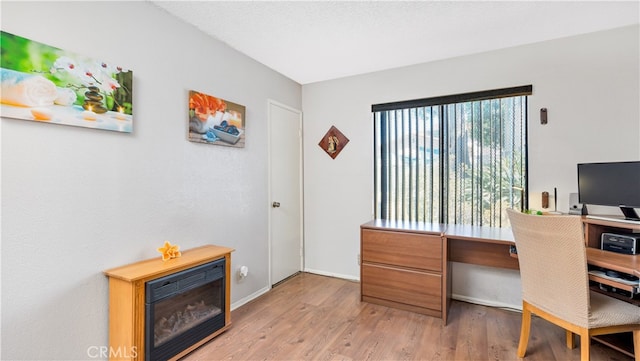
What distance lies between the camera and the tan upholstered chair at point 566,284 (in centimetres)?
164

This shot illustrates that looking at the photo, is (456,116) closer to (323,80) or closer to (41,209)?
(323,80)

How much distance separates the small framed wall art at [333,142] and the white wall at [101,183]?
1.31 m

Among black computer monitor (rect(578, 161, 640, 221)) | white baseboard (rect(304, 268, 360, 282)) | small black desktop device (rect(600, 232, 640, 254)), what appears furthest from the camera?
white baseboard (rect(304, 268, 360, 282))

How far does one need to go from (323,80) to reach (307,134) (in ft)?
2.38

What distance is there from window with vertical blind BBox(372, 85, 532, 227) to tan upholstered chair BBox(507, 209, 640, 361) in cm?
110

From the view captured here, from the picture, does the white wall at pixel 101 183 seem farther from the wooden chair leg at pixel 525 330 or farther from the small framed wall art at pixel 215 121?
the wooden chair leg at pixel 525 330

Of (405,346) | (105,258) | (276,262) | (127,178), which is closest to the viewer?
(105,258)

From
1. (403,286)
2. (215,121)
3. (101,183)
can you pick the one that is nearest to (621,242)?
(403,286)

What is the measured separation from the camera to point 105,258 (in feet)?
6.01

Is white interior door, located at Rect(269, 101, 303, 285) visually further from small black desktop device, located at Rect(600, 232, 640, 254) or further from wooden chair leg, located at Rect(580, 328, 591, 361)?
small black desktop device, located at Rect(600, 232, 640, 254)

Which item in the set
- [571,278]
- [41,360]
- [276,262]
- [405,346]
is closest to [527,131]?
[571,278]

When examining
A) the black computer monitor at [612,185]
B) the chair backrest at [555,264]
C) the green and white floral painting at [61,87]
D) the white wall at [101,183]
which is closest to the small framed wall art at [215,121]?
the white wall at [101,183]

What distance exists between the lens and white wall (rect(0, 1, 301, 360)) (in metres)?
1.50

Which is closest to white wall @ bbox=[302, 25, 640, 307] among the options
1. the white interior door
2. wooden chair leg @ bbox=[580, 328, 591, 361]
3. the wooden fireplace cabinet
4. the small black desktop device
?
the white interior door
